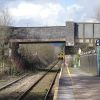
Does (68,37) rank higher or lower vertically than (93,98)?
higher

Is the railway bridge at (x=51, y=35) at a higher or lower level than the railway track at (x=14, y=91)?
higher

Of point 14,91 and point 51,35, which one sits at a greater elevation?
point 51,35

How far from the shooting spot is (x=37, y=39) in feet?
203

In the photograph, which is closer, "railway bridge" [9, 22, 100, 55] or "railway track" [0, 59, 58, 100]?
"railway track" [0, 59, 58, 100]

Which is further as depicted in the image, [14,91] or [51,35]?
[51,35]

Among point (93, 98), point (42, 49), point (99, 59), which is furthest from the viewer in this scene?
point (42, 49)

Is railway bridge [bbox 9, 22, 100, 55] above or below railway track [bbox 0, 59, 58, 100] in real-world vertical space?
above

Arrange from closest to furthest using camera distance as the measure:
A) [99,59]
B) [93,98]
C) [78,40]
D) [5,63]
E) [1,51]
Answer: [93,98] → [99,59] → [5,63] → [1,51] → [78,40]

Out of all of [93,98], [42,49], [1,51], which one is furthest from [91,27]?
[42,49]

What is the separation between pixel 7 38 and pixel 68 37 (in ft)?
26.9

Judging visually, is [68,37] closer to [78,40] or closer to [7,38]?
[78,40]

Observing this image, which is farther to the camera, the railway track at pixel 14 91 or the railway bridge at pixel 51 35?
the railway bridge at pixel 51 35

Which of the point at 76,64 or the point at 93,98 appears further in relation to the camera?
the point at 76,64

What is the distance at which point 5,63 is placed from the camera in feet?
162
